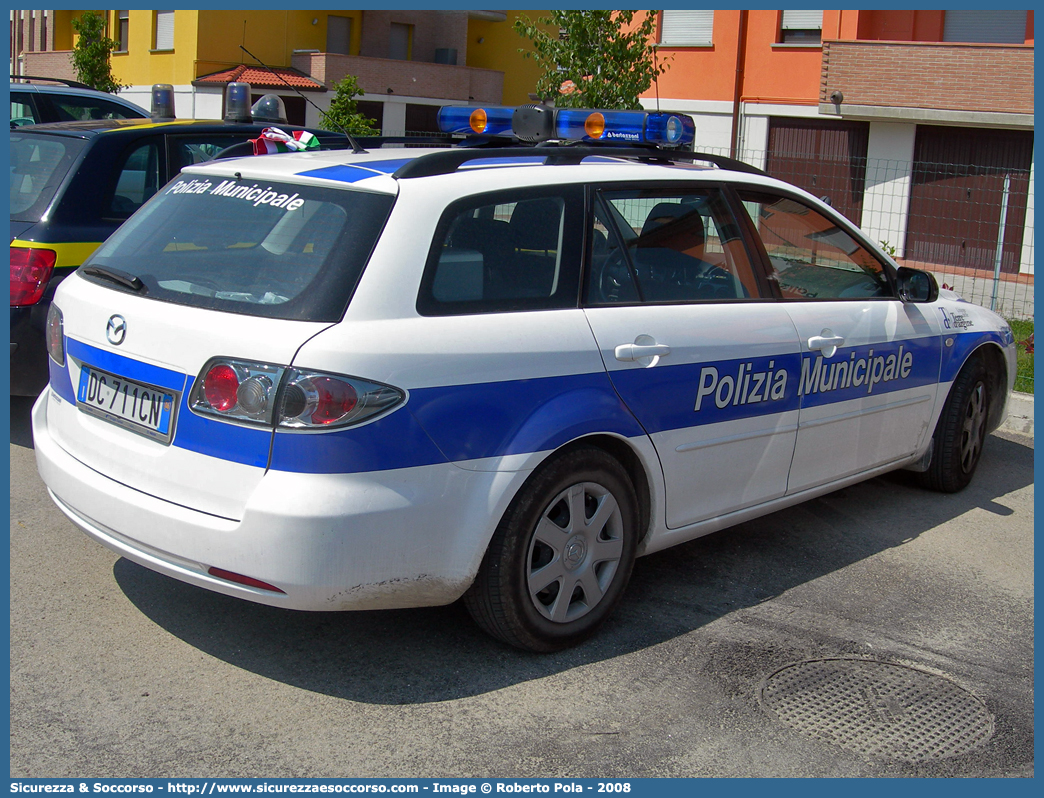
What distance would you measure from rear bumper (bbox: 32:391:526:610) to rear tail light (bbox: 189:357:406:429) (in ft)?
0.55

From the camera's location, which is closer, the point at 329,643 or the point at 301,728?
the point at 301,728

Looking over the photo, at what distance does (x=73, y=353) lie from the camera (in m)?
3.73

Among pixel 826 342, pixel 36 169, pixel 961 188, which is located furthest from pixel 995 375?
pixel 961 188

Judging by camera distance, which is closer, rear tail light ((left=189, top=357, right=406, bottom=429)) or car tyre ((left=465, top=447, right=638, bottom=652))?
rear tail light ((left=189, top=357, right=406, bottom=429))

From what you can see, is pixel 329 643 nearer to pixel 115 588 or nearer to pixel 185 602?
pixel 185 602

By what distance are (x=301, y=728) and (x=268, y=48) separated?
36.8 metres

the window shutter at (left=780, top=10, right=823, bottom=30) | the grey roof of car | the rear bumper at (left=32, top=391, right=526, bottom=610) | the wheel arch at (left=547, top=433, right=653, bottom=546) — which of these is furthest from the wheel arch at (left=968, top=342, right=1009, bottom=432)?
the window shutter at (left=780, top=10, right=823, bottom=30)

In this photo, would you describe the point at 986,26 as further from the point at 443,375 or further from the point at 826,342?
the point at 443,375

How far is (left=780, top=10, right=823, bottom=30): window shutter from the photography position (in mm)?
22141

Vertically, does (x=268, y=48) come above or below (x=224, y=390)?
above

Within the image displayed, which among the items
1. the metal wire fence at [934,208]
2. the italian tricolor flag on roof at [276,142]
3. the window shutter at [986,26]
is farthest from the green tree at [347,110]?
the italian tricolor flag on roof at [276,142]

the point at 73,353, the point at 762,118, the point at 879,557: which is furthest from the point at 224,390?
the point at 762,118

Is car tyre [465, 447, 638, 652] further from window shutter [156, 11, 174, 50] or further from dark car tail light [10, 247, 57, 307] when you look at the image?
window shutter [156, 11, 174, 50]

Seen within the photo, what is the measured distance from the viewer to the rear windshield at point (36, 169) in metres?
5.69
